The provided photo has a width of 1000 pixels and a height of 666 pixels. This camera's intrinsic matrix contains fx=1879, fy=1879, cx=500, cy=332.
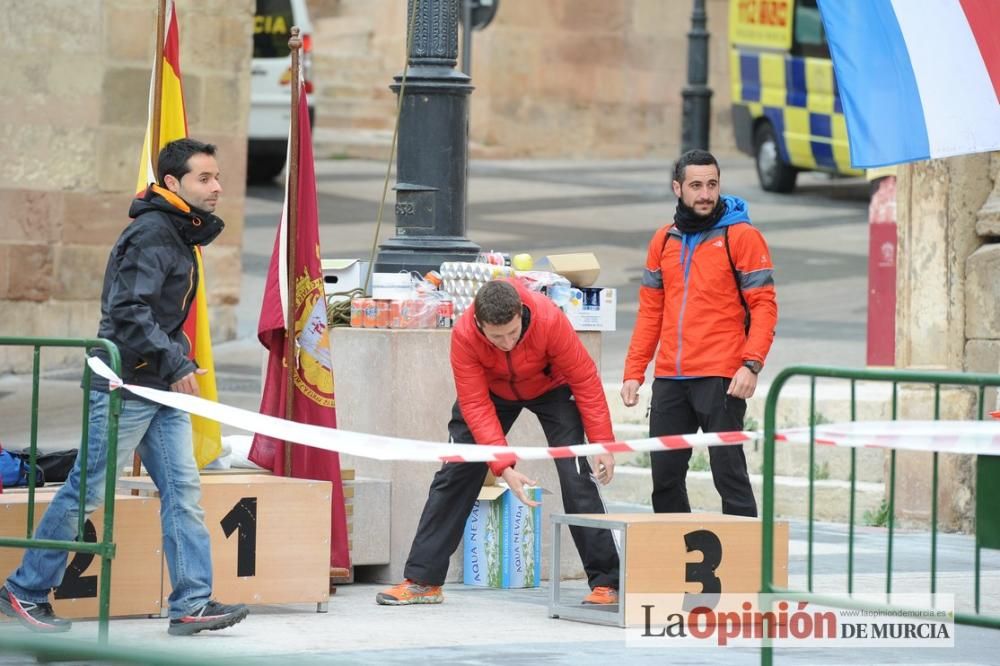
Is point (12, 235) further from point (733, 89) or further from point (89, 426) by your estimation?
point (733, 89)

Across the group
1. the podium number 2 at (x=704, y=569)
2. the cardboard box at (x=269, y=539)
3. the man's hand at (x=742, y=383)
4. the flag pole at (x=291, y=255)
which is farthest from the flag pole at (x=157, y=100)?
the man's hand at (x=742, y=383)

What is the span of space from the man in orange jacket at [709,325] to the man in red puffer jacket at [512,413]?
0.30m

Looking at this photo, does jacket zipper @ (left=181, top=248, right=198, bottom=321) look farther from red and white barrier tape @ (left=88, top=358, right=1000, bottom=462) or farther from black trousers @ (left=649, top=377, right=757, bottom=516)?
black trousers @ (left=649, top=377, right=757, bottom=516)

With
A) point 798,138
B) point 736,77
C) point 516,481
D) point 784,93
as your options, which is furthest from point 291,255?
point 736,77

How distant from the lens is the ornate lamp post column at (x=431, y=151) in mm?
8586

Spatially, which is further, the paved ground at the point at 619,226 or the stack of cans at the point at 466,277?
the paved ground at the point at 619,226

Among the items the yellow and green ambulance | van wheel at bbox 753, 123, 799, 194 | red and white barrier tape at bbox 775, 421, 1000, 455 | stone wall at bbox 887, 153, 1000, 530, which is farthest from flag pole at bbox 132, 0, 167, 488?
van wheel at bbox 753, 123, 799, 194

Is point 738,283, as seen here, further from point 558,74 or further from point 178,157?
point 558,74

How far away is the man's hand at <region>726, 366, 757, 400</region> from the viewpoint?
742 cm

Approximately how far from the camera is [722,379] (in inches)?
296

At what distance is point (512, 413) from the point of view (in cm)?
753

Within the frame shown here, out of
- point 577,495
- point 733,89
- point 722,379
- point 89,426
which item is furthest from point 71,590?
point 733,89

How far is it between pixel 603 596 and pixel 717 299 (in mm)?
1267

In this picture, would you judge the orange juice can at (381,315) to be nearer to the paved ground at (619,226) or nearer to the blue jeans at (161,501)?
the blue jeans at (161,501)
